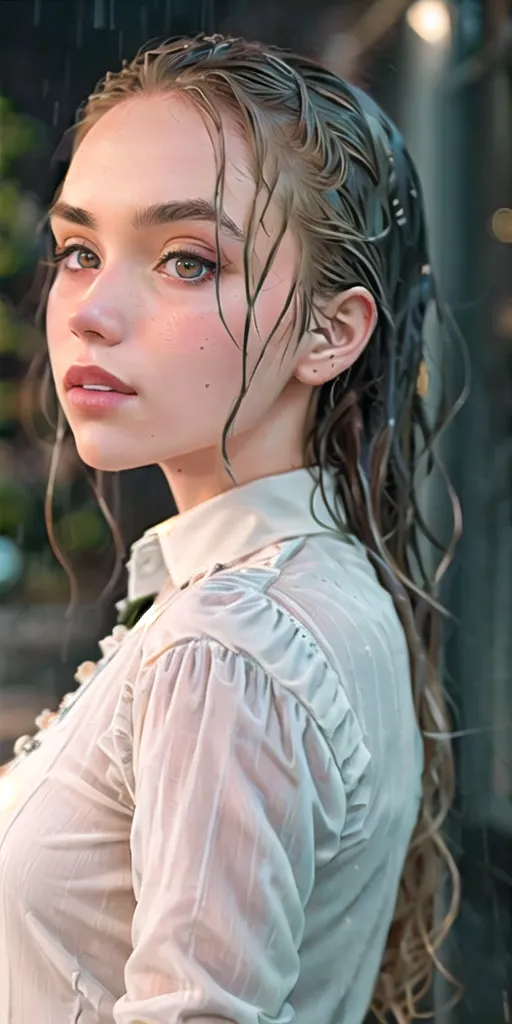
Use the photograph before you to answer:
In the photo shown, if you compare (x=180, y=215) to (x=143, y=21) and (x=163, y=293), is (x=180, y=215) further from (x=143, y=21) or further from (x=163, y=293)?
(x=143, y=21)

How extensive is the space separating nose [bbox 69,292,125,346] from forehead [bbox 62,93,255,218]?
2.4 inches

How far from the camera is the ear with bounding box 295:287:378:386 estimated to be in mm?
645

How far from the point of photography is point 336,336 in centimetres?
66

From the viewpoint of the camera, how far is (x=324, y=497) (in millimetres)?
669

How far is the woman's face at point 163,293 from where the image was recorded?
0.60 meters

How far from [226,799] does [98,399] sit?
0.25 meters

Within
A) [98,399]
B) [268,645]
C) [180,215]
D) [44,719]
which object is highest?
[180,215]

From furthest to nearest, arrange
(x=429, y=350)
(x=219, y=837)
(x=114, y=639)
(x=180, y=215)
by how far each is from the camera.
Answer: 1. (x=429, y=350)
2. (x=114, y=639)
3. (x=180, y=215)
4. (x=219, y=837)

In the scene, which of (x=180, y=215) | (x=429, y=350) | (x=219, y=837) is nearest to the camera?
(x=219, y=837)

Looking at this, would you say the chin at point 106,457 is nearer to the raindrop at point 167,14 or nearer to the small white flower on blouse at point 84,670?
the small white flower on blouse at point 84,670

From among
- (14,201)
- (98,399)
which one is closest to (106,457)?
(98,399)

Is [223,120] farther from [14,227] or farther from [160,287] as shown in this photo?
[14,227]

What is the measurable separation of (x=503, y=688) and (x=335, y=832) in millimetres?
360

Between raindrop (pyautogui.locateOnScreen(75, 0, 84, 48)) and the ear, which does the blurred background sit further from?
the ear
